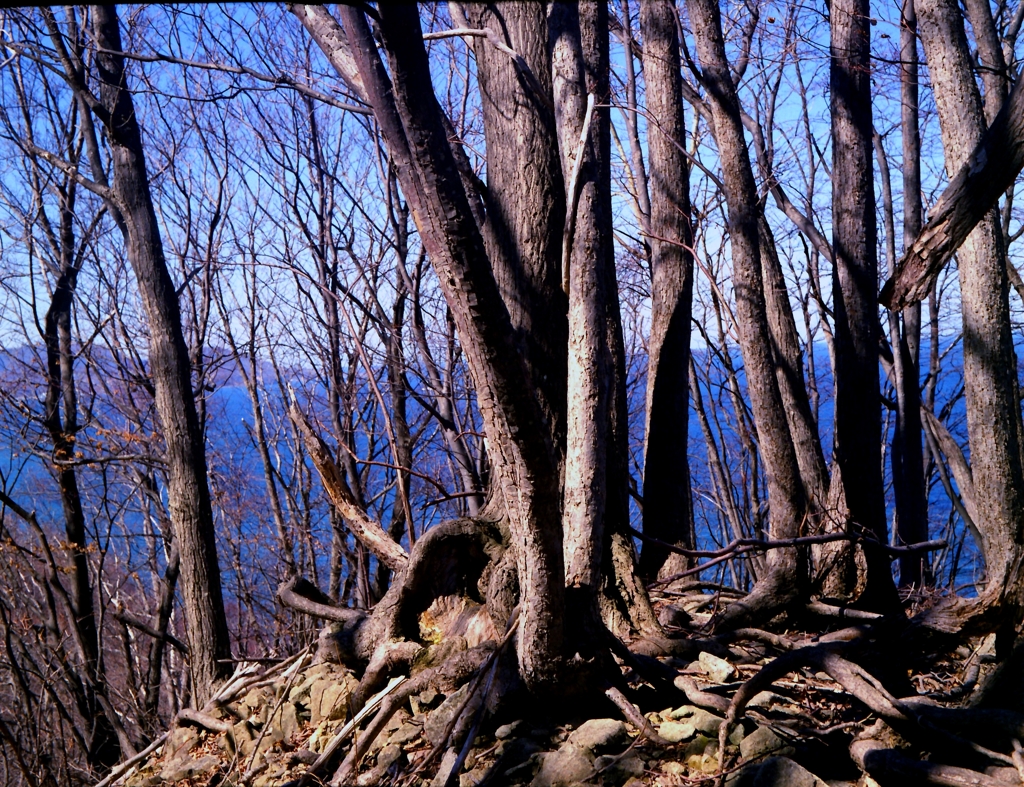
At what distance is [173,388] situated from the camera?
697 cm

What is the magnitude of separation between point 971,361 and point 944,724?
164 cm

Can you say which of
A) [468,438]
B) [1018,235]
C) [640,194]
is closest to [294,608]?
[468,438]

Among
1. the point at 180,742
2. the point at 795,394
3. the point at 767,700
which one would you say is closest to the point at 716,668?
the point at 767,700

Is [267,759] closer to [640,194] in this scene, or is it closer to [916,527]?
[916,527]

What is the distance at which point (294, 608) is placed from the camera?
5195 millimetres

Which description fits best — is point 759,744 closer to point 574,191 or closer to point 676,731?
point 676,731

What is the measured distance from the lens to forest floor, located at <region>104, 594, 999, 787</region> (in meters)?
3.32

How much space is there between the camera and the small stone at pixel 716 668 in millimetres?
4023

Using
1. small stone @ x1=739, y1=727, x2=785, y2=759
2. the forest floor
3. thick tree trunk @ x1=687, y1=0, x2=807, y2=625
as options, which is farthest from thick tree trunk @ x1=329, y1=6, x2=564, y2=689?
thick tree trunk @ x1=687, y1=0, x2=807, y2=625

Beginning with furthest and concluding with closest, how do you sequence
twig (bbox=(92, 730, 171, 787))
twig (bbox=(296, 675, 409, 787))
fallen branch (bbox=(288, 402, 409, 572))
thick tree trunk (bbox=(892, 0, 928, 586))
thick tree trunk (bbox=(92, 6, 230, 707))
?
thick tree trunk (bbox=(892, 0, 928, 586))
thick tree trunk (bbox=(92, 6, 230, 707))
twig (bbox=(92, 730, 171, 787))
fallen branch (bbox=(288, 402, 409, 572))
twig (bbox=(296, 675, 409, 787))

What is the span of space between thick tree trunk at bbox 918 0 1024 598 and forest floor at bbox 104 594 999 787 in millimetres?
669

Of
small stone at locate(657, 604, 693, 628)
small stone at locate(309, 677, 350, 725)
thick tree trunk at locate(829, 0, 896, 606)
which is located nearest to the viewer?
small stone at locate(309, 677, 350, 725)

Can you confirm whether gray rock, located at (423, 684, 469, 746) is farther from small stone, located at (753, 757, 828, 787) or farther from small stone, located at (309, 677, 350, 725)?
small stone, located at (753, 757, 828, 787)

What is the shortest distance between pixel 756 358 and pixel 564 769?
126 inches
